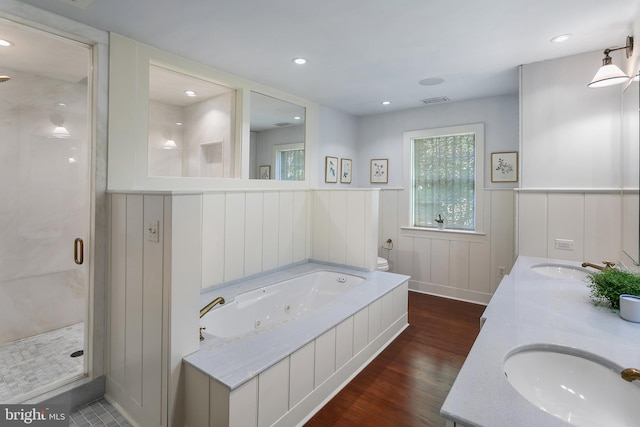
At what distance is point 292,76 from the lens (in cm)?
317

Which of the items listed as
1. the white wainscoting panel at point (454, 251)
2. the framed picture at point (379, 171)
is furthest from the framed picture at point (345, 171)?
the white wainscoting panel at point (454, 251)

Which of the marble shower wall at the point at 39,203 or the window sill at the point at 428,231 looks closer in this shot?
the marble shower wall at the point at 39,203

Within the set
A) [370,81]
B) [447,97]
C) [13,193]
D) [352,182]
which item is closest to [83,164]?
[13,193]

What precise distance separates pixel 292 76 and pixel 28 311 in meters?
3.37

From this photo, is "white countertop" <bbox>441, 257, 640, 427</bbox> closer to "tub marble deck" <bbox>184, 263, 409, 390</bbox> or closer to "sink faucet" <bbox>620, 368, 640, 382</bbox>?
"sink faucet" <bbox>620, 368, 640, 382</bbox>

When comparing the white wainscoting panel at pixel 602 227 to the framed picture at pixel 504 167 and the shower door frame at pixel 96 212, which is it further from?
the shower door frame at pixel 96 212

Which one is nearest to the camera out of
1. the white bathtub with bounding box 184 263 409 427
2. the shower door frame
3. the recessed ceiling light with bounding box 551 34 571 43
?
the white bathtub with bounding box 184 263 409 427

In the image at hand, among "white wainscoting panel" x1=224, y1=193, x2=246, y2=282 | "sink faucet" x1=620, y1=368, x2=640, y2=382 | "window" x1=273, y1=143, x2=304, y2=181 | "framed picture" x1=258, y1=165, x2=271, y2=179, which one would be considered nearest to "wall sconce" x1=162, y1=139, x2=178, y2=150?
"white wainscoting panel" x1=224, y1=193, x2=246, y2=282

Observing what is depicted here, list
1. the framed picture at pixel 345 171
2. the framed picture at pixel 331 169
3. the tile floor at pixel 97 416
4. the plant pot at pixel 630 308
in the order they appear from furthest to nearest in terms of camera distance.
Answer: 1. the framed picture at pixel 345 171
2. the framed picture at pixel 331 169
3. the tile floor at pixel 97 416
4. the plant pot at pixel 630 308

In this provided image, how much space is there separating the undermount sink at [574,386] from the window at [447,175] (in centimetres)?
306

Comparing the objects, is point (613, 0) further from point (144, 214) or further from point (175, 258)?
point (144, 214)

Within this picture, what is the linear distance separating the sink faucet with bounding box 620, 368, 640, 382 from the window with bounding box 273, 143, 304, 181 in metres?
3.19

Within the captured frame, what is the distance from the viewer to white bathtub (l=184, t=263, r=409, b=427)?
1606mm

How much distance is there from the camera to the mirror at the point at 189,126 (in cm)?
268
